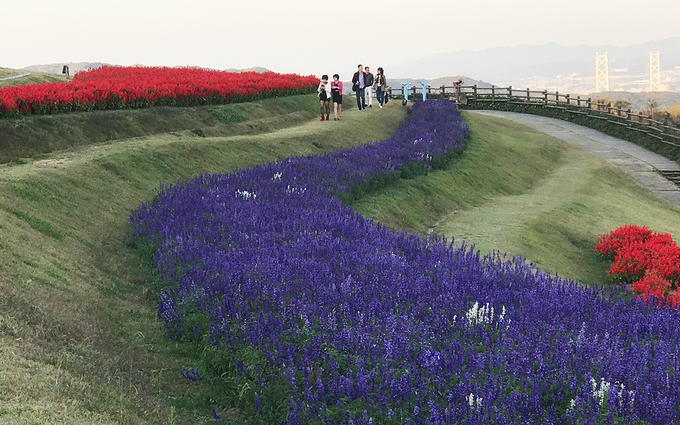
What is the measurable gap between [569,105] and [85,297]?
40.2m

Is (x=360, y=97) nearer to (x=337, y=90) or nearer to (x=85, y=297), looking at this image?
(x=337, y=90)

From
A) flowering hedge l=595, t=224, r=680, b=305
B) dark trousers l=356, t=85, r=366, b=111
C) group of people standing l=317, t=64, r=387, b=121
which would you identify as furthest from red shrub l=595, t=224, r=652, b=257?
dark trousers l=356, t=85, r=366, b=111

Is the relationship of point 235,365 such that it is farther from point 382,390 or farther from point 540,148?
point 540,148

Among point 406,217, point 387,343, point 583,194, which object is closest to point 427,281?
point 387,343

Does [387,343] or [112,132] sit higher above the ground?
[112,132]

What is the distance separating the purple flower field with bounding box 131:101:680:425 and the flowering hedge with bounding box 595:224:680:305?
4148 millimetres

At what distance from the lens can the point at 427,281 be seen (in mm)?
6383

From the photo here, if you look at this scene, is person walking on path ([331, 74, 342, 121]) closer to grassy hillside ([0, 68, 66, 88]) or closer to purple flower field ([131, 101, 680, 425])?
grassy hillside ([0, 68, 66, 88])

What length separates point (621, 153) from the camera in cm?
2919

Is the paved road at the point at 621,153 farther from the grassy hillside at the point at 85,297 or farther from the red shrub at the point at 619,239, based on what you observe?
the grassy hillside at the point at 85,297

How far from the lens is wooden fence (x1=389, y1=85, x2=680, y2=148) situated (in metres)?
31.2

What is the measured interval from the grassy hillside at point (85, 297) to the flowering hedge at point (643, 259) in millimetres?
8296

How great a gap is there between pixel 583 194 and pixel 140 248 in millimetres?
14354

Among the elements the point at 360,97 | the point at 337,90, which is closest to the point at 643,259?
the point at 337,90
